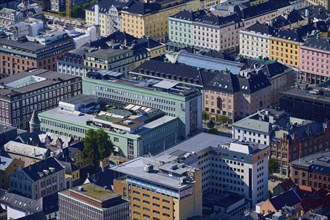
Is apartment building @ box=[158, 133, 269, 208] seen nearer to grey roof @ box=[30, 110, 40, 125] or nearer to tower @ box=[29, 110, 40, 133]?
tower @ box=[29, 110, 40, 133]

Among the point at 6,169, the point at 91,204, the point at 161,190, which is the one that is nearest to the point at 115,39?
the point at 6,169

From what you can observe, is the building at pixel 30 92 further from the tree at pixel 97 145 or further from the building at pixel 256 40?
the building at pixel 256 40

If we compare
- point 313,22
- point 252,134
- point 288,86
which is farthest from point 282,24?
point 252,134

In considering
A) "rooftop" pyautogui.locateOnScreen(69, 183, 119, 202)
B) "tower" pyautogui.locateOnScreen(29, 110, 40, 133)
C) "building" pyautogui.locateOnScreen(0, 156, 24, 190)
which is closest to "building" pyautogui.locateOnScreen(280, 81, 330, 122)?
"tower" pyautogui.locateOnScreen(29, 110, 40, 133)

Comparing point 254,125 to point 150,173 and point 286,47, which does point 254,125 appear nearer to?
point 150,173

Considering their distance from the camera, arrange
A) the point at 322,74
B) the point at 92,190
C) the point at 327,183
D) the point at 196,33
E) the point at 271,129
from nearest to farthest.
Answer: the point at 92,190 < the point at 327,183 < the point at 271,129 < the point at 322,74 < the point at 196,33

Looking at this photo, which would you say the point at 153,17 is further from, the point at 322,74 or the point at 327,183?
the point at 327,183
